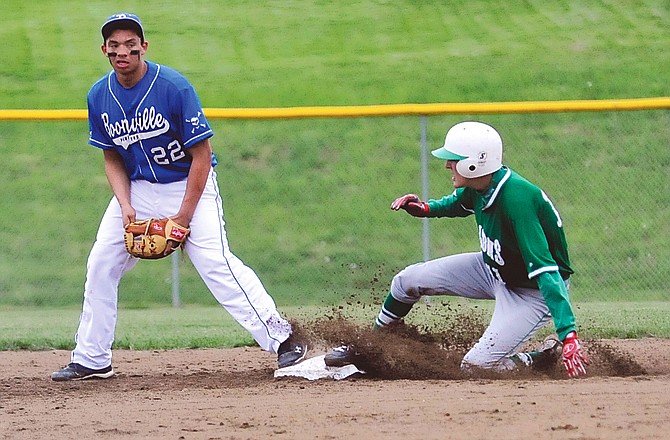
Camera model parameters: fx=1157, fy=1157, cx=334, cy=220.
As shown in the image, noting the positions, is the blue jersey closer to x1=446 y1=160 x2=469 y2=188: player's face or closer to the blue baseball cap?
the blue baseball cap

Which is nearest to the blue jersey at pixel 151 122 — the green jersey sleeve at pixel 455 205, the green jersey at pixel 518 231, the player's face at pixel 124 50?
the player's face at pixel 124 50

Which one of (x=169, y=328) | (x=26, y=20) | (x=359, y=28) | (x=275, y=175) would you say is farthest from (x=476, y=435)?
(x=26, y=20)

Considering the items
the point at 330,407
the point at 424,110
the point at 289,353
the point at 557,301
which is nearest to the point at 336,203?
the point at 424,110

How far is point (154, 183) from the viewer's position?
6148 mm

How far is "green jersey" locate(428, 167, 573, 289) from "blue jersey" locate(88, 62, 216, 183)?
1505 millimetres

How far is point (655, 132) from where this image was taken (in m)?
9.73

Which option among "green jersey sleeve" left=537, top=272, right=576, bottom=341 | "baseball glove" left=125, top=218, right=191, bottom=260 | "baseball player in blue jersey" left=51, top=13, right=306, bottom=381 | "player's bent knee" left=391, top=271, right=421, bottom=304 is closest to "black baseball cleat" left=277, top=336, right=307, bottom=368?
"baseball player in blue jersey" left=51, top=13, right=306, bottom=381

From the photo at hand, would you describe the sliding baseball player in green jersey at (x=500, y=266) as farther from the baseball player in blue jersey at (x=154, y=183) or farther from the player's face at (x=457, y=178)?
the baseball player in blue jersey at (x=154, y=183)

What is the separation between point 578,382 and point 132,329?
4071 millimetres

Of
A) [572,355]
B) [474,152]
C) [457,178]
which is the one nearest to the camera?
[572,355]

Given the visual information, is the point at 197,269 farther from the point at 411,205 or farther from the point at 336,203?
the point at 336,203

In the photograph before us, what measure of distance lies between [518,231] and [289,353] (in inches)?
54.3

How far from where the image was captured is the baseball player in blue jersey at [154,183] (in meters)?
5.95

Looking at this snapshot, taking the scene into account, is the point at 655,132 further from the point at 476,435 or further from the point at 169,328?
the point at 476,435
